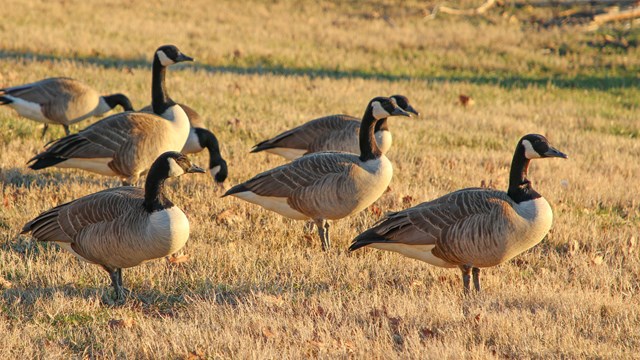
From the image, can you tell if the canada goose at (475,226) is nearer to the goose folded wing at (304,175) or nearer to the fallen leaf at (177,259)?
the goose folded wing at (304,175)

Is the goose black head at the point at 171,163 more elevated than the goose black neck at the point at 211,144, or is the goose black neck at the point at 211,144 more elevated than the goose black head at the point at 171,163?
the goose black head at the point at 171,163

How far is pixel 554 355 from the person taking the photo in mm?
6035

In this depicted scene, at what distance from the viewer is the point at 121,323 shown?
6539 mm

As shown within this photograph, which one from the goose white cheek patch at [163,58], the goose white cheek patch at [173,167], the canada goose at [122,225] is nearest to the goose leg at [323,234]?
the canada goose at [122,225]

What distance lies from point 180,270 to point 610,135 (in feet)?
36.7

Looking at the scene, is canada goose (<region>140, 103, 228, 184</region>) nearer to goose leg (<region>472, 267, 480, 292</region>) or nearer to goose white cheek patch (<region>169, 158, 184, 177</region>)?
goose white cheek patch (<region>169, 158, 184, 177</region>)

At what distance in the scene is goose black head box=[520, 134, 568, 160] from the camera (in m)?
7.65

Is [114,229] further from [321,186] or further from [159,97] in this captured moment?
[159,97]

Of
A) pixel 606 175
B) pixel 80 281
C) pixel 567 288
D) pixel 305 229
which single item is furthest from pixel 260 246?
pixel 606 175

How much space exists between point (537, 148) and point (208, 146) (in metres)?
5.78

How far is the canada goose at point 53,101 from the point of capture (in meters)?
12.7

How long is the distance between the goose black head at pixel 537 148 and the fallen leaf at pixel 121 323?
419 centimetres

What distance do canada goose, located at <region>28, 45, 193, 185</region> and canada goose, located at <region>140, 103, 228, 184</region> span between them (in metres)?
0.96

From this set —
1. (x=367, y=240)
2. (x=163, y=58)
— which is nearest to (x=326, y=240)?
(x=367, y=240)
